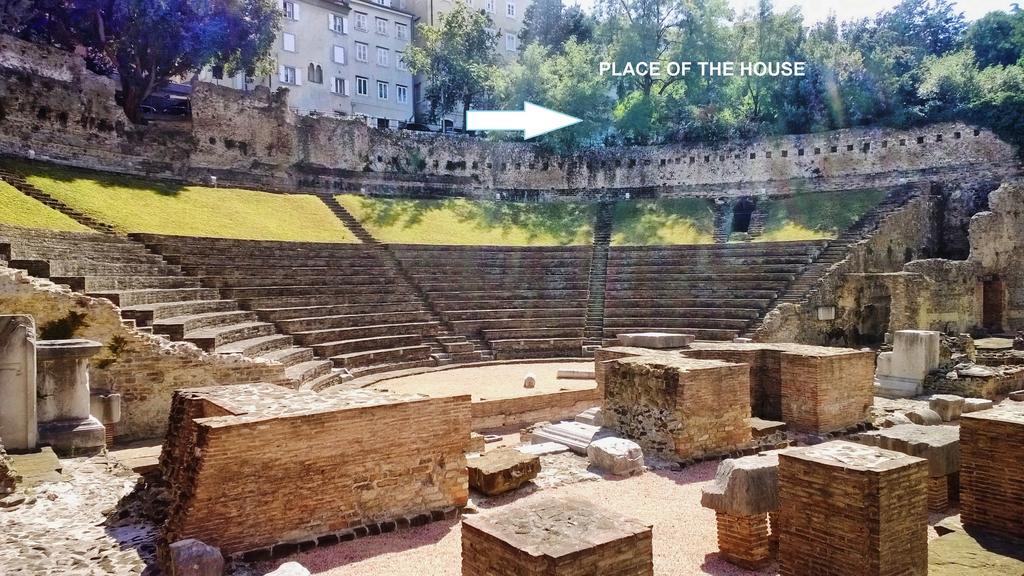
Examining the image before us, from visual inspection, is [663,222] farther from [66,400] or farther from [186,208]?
[66,400]

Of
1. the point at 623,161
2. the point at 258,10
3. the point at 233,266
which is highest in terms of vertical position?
the point at 258,10

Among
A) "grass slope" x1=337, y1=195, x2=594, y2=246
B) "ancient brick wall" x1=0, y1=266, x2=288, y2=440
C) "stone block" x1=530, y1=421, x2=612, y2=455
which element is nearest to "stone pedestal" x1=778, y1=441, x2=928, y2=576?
"stone block" x1=530, y1=421, x2=612, y2=455

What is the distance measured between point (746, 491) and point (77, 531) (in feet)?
20.3

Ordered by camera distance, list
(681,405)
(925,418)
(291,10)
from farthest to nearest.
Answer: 1. (291,10)
2. (925,418)
3. (681,405)

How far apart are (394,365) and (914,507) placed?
12413mm

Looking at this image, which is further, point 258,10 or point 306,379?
point 258,10

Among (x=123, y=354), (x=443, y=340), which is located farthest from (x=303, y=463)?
(x=443, y=340)

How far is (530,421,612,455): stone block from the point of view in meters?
9.40

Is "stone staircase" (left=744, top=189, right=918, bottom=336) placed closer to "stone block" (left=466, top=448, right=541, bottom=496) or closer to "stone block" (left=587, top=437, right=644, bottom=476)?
"stone block" (left=587, top=437, right=644, bottom=476)

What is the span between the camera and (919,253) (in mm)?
23609

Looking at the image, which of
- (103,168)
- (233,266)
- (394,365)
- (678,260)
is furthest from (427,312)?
(103,168)

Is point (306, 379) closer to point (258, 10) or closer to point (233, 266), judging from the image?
point (233, 266)

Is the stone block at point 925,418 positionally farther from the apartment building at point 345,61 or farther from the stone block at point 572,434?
the apartment building at point 345,61

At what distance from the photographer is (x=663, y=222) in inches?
1081
